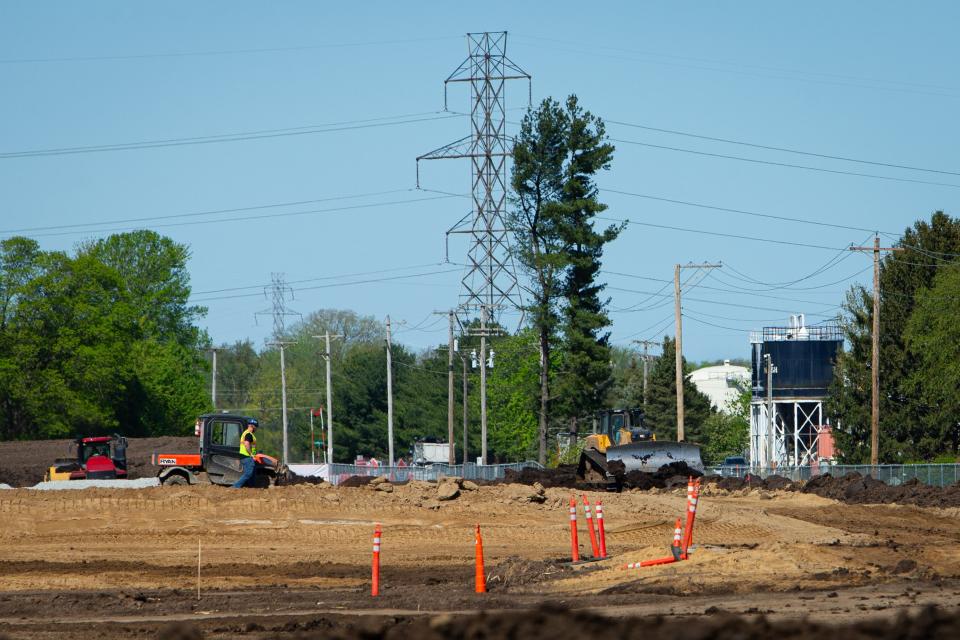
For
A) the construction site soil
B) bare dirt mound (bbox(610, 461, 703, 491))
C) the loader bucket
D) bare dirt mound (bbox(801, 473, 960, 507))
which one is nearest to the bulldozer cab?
the loader bucket

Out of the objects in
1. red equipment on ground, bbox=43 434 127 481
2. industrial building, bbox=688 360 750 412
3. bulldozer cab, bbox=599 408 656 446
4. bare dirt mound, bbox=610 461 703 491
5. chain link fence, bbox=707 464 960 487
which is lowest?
chain link fence, bbox=707 464 960 487

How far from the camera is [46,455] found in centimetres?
6181

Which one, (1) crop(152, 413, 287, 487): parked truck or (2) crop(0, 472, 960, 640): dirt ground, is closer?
(2) crop(0, 472, 960, 640): dirt ground

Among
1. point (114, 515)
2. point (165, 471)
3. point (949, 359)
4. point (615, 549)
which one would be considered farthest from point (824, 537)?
point (949, 359)

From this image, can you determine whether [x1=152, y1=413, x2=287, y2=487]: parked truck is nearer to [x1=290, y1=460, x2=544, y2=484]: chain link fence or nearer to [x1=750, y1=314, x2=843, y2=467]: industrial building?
[x1=290, y1=460, x2=544, y2=484]: chain link fence

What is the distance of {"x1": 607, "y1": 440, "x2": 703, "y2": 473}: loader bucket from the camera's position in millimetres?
39219

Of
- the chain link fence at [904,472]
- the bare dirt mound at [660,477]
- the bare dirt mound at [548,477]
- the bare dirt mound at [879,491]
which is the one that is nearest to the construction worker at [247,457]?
the bare dirt mound at [548,477]

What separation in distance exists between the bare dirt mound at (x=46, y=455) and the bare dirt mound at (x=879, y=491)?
1072 inches

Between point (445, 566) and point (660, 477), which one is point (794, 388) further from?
point (445, 566)

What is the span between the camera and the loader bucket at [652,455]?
3922cm

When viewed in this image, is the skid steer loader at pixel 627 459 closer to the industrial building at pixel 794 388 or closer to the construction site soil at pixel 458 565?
the construction site soil at pixel 458 565

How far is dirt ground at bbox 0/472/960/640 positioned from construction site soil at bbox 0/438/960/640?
0.05 m

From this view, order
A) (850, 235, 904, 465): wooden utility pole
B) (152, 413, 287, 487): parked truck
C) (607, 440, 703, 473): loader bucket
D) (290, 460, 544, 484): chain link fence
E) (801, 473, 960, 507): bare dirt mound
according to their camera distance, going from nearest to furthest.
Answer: (152, 413, 287, 487): parked truck < (801, 473, 960, 507): bare dirt mound < (607, 440, 703, 473): loader bucket < (850, 235, 904, 465): wooden utility pole < (290, 460, 544, 484): chain link fence

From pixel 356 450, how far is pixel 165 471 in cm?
7722
